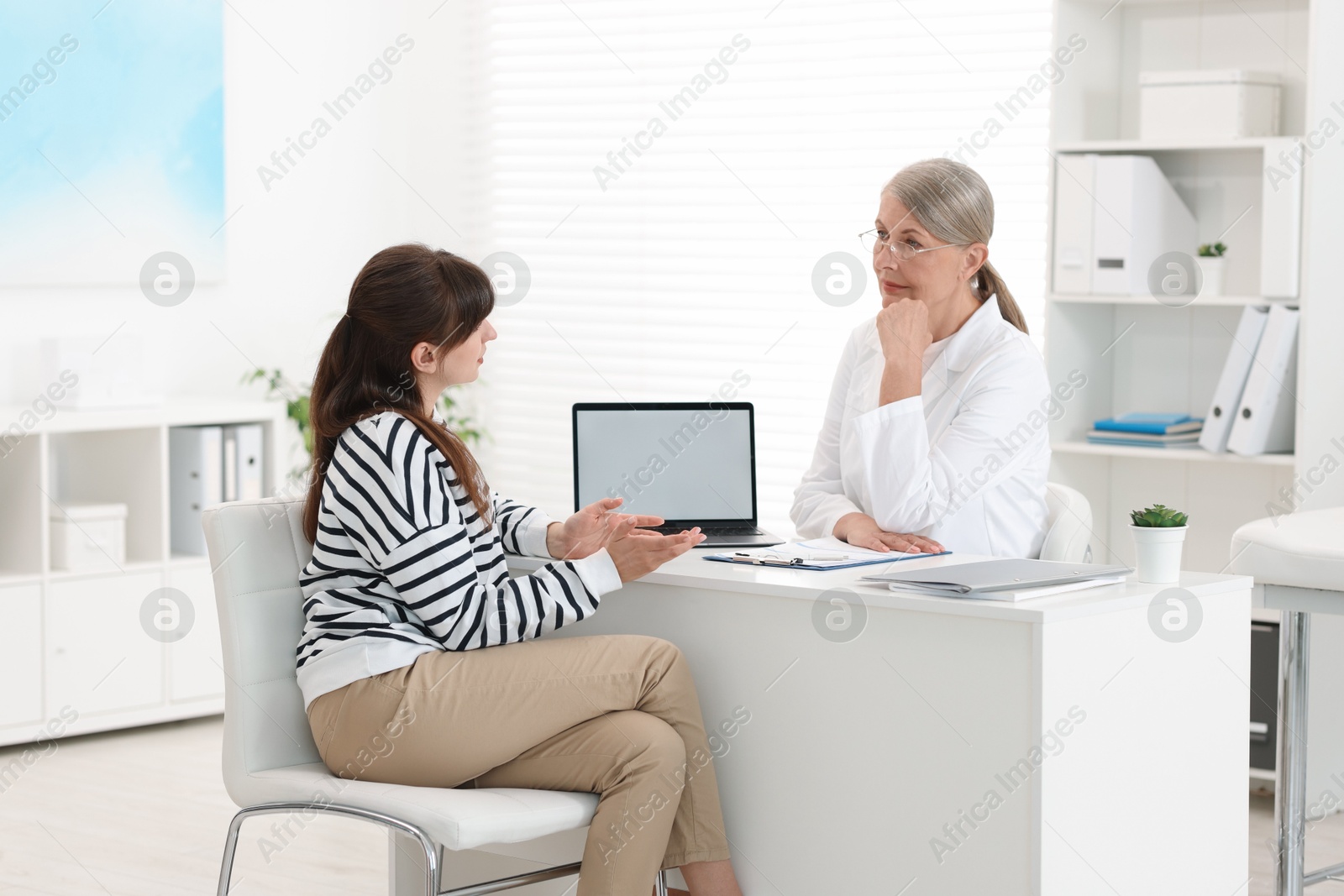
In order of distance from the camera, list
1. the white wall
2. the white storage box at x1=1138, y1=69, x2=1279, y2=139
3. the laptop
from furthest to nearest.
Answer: the white wall → the white storage box at x1=1138, y1=69, x2=1279, y2=139 → the laptop

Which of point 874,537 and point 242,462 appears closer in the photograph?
point 874,537

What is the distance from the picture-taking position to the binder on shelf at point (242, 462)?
13.8 ft

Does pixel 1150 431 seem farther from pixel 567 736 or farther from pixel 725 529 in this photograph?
pixel 567 736

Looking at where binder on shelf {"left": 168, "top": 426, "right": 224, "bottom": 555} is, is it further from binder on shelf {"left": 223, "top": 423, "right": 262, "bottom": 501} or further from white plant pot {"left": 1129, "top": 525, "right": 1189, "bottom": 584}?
white plant pot {"left": 1129, "top": 525, "right": 1189, "bottom": 584}

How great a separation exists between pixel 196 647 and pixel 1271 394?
9.05ft

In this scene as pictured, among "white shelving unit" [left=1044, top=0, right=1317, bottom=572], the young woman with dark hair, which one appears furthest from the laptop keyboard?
"white shelving unit" [left=1044, top=0, right=1317, bottom=572]

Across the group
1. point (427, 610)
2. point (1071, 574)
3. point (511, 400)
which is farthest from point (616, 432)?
point (511, 400)

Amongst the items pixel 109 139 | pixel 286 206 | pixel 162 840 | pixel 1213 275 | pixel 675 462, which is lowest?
pixel 162 840

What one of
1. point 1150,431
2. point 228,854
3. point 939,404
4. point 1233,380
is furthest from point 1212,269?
point 228,854

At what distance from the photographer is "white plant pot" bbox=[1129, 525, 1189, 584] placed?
1.95m

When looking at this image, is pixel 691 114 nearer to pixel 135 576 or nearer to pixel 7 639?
pixel 135 576

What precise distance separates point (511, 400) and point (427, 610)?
3.14 metres

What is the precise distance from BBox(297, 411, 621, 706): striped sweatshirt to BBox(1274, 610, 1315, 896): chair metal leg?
1261 mm

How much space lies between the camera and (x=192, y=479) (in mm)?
4184
